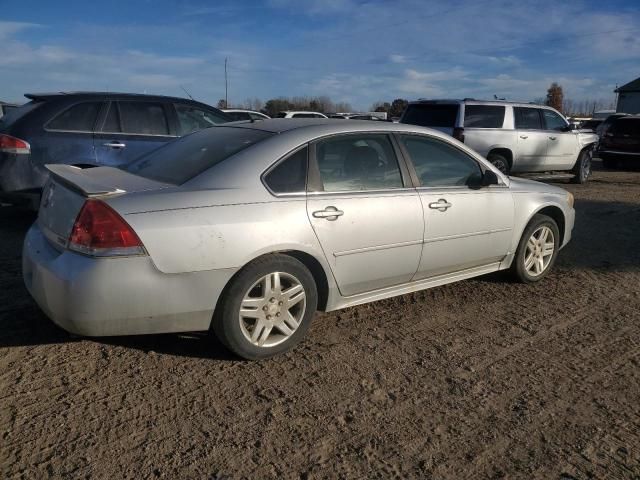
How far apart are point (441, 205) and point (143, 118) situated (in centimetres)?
429

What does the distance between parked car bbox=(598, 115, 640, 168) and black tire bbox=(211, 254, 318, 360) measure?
16.2 meters

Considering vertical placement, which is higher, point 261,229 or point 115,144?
point 115,144

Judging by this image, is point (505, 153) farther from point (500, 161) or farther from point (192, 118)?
point (192, 118)

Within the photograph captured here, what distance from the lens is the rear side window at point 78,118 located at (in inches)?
247

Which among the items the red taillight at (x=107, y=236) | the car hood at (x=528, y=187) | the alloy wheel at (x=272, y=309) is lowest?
the alloy wheel at (x=272, y=309)

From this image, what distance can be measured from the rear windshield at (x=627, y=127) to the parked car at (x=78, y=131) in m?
14.2

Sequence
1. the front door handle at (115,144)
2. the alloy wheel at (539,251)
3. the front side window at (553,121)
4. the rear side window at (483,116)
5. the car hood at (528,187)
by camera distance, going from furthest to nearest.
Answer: the front side window at (553,121)
the rear side window at (483,116)
the front door handle at (115,144)
the alloy wheel at (539,251)
the car hood at (528,187)

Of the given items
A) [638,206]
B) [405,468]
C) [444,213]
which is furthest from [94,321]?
[638,206]

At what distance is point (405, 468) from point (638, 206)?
919 cm

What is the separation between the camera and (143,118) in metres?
6.97

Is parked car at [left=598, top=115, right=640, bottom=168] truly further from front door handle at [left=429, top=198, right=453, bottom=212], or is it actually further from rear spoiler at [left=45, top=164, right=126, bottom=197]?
rear spoiler at [left=45, top=164, right=126, bottom=197]

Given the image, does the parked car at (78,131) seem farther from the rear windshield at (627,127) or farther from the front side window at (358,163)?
the rear windshield at (627,127)

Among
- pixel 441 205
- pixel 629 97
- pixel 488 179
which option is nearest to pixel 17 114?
pixel 441 205

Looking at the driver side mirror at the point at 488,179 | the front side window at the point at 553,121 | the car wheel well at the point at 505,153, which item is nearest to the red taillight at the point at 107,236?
the driver side mirror at the point at 488,179
